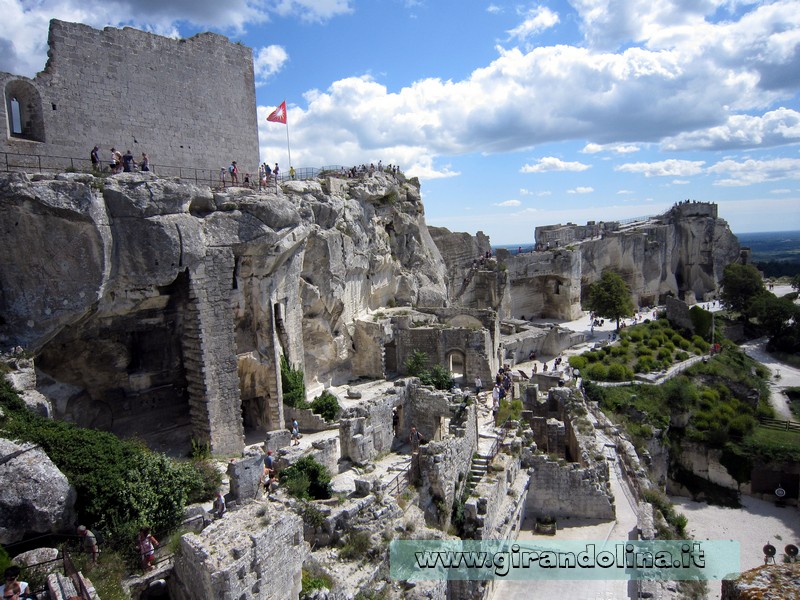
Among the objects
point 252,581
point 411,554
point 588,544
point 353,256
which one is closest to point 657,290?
point 353,256

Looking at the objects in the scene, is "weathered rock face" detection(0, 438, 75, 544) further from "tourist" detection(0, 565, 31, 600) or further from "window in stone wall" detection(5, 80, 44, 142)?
"window in stone wall" detection(5, 80, 44, 142)

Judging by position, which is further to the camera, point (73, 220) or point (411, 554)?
point (73, 220)

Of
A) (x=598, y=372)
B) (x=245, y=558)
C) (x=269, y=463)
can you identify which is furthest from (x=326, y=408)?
(x=598, y=372)

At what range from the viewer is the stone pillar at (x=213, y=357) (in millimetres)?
15609

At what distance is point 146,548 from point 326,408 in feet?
33.1

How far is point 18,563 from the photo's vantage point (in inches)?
322

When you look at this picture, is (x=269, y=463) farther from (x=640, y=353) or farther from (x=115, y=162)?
(x=640, y=353)

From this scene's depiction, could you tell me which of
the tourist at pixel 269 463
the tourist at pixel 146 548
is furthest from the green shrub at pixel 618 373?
the tourist at pixel 146 548

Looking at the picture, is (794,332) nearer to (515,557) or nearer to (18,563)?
(515,557)

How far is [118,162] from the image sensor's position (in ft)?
49.2

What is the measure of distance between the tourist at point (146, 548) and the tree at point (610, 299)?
30.7m

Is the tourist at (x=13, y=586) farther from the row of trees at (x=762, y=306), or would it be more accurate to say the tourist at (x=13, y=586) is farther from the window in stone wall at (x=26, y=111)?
the row of trees at (x=762, y=306)

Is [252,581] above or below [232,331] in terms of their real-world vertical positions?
below

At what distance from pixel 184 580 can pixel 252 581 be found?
138 cm
